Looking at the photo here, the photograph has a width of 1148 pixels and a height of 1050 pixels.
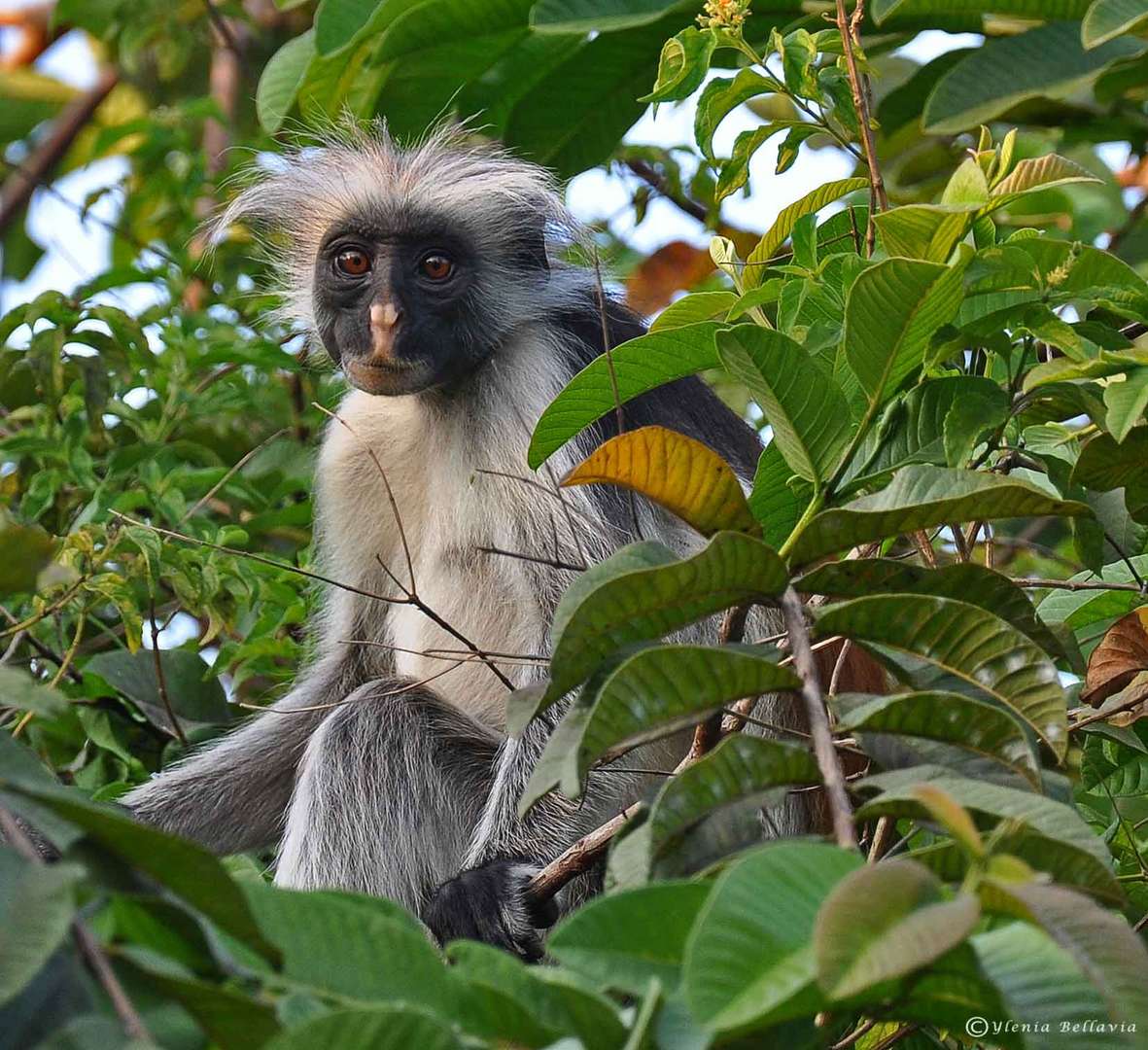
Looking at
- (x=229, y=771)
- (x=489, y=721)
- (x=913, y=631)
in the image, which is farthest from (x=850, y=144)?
(x=229, y=771)

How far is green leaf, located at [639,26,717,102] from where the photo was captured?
3.01m

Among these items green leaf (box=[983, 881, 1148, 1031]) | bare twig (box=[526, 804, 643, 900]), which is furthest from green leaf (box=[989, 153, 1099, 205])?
green leaf (box=[983, 881, 1148, 1031])

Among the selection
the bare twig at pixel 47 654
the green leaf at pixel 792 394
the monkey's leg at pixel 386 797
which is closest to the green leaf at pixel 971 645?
the green leaf at pixel 792 394

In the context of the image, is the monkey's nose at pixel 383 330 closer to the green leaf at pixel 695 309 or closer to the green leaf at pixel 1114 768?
the green leaf at pixel 695 309

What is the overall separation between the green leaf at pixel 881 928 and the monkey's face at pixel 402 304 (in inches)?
125

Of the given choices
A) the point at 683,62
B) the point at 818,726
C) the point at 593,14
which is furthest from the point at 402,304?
the point at 818,726

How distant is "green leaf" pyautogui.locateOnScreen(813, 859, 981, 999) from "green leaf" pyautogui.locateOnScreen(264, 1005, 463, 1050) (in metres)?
0.32

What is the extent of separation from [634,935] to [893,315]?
1.13 metres

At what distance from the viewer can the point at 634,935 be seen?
1502mm

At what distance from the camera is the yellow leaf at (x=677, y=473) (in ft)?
7.28

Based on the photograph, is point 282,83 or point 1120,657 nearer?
point 1120,657

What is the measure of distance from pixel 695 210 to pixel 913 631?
3.75m

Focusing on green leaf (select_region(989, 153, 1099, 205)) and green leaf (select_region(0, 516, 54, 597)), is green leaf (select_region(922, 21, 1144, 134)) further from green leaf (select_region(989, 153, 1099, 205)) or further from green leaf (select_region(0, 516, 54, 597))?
green leaf (select_region(0, 516, 54, 597))

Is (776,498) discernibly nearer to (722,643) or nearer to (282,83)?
(722,643)
